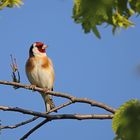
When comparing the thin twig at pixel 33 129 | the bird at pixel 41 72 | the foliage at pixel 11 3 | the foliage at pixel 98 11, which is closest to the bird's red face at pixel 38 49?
the bird at pixel 41 72

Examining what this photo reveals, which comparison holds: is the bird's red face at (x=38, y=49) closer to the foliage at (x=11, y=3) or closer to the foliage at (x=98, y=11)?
the foliage at (x=11, y=3)

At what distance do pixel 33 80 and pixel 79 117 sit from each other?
4.51 metres

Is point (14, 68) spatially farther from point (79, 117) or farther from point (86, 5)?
point (86, 5)

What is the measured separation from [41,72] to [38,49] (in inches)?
35.0

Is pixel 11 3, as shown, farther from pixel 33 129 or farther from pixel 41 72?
pixel 41 72

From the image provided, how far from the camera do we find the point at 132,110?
1022 mm

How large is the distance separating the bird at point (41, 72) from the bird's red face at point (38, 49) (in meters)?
0.02

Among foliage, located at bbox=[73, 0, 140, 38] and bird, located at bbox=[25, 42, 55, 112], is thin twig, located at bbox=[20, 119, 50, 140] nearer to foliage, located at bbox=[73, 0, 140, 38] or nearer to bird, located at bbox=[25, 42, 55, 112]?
foliage, located at bbox=[73, 0, 140, 38]

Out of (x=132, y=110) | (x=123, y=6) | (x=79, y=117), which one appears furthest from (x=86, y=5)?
(x=79, y=117)

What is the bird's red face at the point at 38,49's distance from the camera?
28.5 ft

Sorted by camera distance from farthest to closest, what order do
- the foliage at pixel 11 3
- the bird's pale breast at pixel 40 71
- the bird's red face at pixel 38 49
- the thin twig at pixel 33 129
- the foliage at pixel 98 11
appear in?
the bird's red face at pixel 38 49 → the bird's pale breast at pixel 40 71 → the thin twig at pixel 33 129 → the foliage at pixel 11 3 → the foliage at pixel 98 11

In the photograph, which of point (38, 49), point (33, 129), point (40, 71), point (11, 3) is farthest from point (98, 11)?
point (38, 49)

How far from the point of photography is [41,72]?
26.8 ft

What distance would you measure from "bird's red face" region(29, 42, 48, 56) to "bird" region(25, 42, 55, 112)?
0.02m
